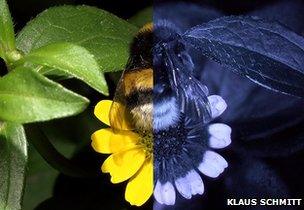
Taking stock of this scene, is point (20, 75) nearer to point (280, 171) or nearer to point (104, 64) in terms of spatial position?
point (104, 64)

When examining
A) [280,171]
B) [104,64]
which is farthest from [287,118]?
[104,64]

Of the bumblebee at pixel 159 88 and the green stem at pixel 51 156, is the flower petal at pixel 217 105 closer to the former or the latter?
the bumblebee at pixel 159 88

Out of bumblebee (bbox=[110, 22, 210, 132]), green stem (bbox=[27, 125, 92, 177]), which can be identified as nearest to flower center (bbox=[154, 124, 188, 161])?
bumblebee (bbox=[110, 22, 210, 132])

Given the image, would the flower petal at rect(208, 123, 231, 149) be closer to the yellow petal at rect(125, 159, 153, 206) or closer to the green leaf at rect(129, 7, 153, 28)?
the yellow petal at rect(125, 159, 153, 206)

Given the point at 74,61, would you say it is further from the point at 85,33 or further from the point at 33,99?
the point at 85,33

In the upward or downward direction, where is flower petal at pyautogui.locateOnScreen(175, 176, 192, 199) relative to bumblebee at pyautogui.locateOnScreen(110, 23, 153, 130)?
downward

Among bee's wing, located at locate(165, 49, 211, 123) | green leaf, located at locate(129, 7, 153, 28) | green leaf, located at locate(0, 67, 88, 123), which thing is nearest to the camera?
green leaf, located at locate(0, 67, 88, 123)

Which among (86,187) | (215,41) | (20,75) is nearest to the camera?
(20,75)

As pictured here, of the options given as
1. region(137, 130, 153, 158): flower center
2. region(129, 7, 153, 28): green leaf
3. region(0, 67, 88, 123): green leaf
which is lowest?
region(137, 130, 153, 158): flower center
